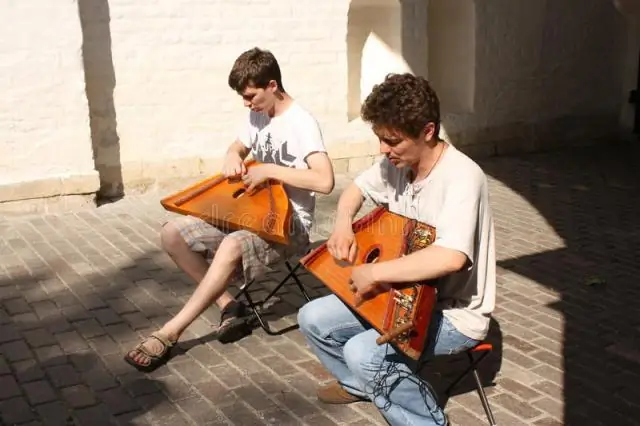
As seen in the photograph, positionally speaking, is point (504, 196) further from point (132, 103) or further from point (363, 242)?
point (363, 242)

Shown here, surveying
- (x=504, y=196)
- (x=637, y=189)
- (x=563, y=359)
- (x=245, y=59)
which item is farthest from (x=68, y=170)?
(x=637, y=189)

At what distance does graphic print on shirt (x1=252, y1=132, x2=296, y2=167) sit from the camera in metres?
4.21

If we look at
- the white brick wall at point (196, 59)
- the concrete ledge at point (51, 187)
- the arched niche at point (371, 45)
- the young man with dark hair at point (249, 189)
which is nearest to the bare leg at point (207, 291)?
the young man with dark hair at point (249, 189)

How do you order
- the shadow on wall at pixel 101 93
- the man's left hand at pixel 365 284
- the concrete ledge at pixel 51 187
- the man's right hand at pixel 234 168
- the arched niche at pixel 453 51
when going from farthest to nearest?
1. the arched niche at pixel 453 51
2. the shadow on wall at pixel 101 93
3. the concrete ledge at pixel 51 187
4. the man's right hand at pixel 234 168
5. the man's left hand at pixel 365 284

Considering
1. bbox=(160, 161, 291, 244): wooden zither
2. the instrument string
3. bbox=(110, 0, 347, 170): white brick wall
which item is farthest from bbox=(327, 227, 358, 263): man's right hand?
bbox=(110, 0, 347, 170): white brick wall

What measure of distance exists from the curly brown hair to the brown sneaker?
131 centimetres

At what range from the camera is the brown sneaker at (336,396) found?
3.70 m

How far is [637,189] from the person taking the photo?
8.43 m

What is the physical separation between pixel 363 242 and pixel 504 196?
5099 mm

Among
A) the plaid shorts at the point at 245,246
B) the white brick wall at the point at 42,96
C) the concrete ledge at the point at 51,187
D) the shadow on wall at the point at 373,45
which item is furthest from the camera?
the shadow on wall at the point at 373,45

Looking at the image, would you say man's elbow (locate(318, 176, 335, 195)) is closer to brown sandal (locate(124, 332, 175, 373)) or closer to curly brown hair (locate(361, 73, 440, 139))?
curly brown hair (locate(361, 73, 440, 139))

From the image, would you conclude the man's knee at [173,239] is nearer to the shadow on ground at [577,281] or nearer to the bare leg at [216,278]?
the bare leg at [216,278]

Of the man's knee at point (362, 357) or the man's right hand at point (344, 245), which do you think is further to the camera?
the man's right hand at point (344, 245)

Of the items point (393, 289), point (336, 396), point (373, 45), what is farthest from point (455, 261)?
point (373, 45)
